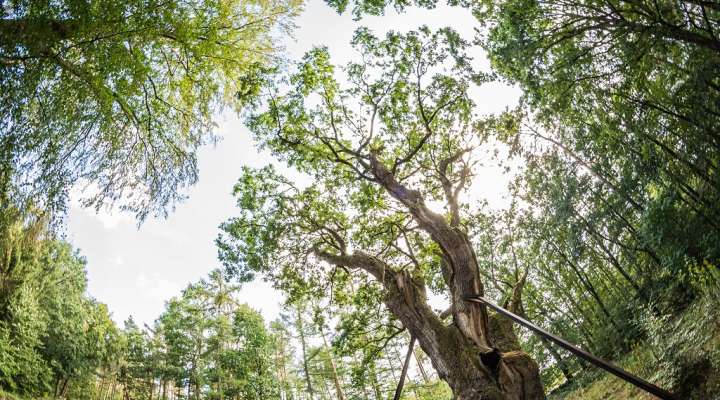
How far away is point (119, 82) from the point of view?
555 cm

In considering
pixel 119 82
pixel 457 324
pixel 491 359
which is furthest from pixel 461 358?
pixel 119 82

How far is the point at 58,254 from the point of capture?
18.1m

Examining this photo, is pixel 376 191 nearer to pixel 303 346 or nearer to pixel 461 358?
pixel 461 358

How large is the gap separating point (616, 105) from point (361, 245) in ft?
18.7

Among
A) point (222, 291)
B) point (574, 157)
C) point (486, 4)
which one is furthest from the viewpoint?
point (222, 291)

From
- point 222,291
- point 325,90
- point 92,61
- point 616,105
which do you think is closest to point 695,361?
point 616,105

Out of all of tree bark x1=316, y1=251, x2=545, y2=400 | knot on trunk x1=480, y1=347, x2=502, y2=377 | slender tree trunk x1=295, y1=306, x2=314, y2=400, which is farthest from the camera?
slender tree trunk x1=295, y1=306, x2=314, y2=400

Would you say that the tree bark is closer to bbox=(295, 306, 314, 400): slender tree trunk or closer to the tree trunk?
the tree trunk

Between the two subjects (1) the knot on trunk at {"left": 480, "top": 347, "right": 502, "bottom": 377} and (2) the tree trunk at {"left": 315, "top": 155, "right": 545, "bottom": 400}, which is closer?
(2) the tree trunk at {"left": 315, "top": 155, "right": 545, "bottom": 400}

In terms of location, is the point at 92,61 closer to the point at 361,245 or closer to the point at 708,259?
the point at 361,245

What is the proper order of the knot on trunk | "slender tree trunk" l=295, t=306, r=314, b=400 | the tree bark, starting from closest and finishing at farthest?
the tree bark → the knot on trunk → "slender tree trunk" l=295, t=306, r=314, b=400

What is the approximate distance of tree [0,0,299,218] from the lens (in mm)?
4574

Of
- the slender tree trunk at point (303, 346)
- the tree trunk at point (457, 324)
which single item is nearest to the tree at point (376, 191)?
the tree trunk at point (457, 324)

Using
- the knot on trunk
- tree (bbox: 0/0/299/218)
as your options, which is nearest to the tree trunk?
the knot on trunk
